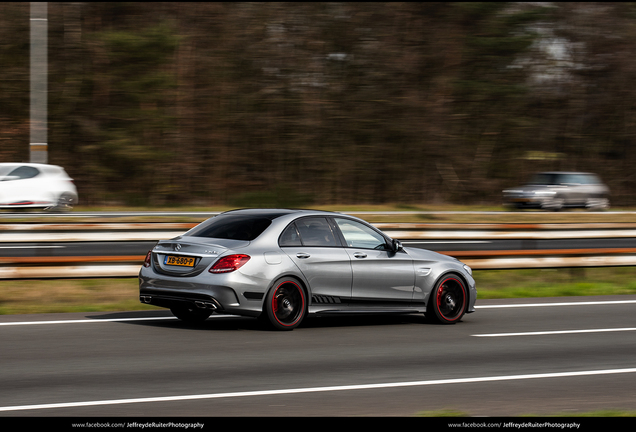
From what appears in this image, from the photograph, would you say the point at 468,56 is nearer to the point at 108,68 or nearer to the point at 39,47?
the point at 108,68

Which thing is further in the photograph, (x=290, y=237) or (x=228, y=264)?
(x=290, y=237)

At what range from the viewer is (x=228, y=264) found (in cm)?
902

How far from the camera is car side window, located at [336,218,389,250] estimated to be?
10.2 m

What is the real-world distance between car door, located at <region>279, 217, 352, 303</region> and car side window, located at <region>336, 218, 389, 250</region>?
182 mm

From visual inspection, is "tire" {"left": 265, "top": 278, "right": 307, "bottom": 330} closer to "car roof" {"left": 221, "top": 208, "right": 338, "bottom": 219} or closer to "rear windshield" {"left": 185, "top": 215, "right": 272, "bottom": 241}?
"rear windshield" {"left": 185, "top": 215, "right": 272, "bottom": 241}

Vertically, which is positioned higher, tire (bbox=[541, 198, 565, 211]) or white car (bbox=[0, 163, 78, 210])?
white car (bbox=[0, 163, 78, 210])

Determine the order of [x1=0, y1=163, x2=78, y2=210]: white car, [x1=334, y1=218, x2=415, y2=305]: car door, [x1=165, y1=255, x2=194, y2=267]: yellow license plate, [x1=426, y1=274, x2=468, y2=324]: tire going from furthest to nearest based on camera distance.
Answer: [x1=0, y1=163, x2=78, y2=210]: white car, [x1=426, y1=274, x2=468, y2=324]: tire, [x1=334, y1=218, x2=415, y2=305]: car door, [x1=165, y1=255, x2=194, y2=267]: yellow license plate

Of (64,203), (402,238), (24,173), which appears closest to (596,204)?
(64,203)

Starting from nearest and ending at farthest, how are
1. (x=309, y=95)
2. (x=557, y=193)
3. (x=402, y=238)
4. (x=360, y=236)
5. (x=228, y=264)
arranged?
1. (x=228, y=264)
2. (x=360, y=236)
3. (x=402, y=238)
4. (x=557, y=193)
5. (x=309, y=95)

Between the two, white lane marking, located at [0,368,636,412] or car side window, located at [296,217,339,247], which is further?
car side window, located at [296,217,339,247]

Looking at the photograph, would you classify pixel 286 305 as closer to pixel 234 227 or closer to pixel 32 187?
pixel 234 227

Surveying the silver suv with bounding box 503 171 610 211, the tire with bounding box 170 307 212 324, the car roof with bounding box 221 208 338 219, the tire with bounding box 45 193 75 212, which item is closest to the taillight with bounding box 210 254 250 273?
the car roof with bounding box 221 208 338 219

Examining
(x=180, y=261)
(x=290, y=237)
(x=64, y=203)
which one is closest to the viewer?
(x=180, y=261)

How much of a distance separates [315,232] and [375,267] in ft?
2.81
